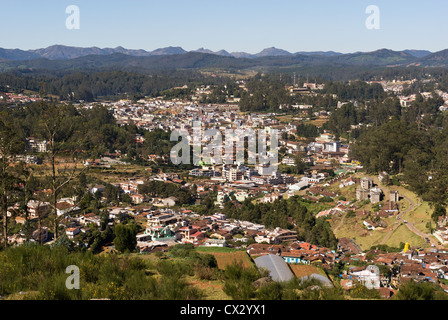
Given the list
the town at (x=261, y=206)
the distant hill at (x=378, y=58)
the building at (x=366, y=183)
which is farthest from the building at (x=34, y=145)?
the distant hill at (x=378, y=58)

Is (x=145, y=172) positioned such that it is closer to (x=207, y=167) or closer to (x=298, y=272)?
(x=207, y=167)

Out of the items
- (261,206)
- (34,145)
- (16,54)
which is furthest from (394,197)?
(16,54)

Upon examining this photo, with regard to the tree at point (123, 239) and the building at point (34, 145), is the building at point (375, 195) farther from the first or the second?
the building at point (34, 145)

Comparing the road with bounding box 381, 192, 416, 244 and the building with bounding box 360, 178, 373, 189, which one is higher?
the building with bounding box 360, 178, 373, 189

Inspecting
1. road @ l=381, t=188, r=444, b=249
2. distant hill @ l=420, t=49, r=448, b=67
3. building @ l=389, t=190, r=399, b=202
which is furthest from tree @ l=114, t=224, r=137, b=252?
distant hill @ l=420, t=49, r=448, b=67

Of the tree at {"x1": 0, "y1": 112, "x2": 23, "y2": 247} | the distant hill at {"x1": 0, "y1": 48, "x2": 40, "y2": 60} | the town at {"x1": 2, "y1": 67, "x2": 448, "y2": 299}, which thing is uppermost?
the distant hill at {"x1": 0, "y1": 48, "x2": 40, "y2": 60}

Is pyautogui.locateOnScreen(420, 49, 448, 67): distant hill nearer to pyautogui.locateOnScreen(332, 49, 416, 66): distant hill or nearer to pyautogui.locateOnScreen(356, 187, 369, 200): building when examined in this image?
pyautogui.locateOnScreen(332, 49, 416, 66): distant hill

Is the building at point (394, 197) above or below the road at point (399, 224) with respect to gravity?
above

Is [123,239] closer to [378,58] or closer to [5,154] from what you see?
[5,154]
